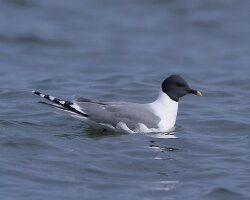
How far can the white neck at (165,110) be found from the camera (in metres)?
11.8

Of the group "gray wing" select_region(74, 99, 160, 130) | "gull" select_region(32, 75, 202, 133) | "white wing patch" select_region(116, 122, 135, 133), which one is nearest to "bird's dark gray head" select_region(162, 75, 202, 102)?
"gull" select_region(32, 75, 202, 133)

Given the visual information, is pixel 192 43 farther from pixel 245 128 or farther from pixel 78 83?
pixel 245 128

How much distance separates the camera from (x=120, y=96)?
14.4 meters

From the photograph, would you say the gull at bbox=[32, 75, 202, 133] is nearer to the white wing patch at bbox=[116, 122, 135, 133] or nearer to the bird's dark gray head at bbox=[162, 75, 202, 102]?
the white wing patch at bbox=[116, 122, 135, 133]

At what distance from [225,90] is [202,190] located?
6196 mm

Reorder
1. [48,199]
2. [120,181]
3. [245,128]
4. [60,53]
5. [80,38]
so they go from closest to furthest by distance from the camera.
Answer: [48,199] → [120,181] → [245,128] → [60,53] → [80,38]

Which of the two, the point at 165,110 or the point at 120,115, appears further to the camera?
the point at 165,110

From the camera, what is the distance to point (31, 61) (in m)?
18.1

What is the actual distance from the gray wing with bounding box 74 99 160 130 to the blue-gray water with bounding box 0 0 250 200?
22 centimetres

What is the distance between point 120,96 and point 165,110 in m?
2.63

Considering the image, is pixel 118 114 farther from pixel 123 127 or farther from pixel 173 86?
pixel 173 86

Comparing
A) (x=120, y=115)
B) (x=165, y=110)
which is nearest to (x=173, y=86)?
(x=165, y=110)

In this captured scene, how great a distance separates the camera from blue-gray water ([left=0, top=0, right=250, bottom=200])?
9406 mm

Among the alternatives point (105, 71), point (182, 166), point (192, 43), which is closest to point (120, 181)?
point (182, 166)
